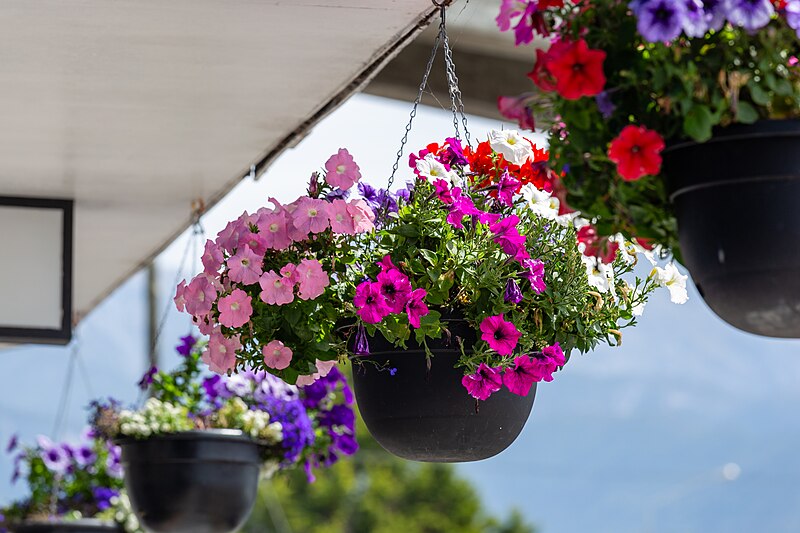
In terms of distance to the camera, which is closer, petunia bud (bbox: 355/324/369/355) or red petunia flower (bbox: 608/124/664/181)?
red petunia flower (bbox: 608/124/664/181)

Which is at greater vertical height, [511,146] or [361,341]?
[511,146]

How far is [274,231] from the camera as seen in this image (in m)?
1.68

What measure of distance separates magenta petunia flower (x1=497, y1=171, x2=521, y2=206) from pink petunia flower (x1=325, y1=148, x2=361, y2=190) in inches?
Result: 8.8

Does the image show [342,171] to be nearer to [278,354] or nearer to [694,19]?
[278,354]

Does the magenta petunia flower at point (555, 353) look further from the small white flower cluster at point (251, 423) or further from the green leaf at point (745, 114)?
the small white flower cluster at point (251, 423)

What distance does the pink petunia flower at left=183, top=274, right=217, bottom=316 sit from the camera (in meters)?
1.74

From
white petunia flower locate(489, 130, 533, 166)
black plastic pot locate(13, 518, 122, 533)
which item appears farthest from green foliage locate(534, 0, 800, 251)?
black plastic pot locate(13, 518, 122, 533)

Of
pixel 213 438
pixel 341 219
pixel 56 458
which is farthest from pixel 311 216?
pixel 56 458

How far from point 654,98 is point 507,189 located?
0.56m

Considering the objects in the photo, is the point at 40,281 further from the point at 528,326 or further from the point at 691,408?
the point at 691,408

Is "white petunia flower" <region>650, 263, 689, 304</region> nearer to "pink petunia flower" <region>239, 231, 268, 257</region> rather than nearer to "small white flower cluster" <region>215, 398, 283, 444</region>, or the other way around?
"pink petunia flower" <region>239, 231, 268, 257</region>

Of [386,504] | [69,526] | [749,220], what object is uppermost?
[749,220]

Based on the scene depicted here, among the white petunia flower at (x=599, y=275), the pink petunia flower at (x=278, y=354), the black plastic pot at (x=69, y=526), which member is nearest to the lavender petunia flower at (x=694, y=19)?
the white petunia flower at (x=599, y=275)

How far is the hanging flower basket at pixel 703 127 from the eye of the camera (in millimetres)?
1075
